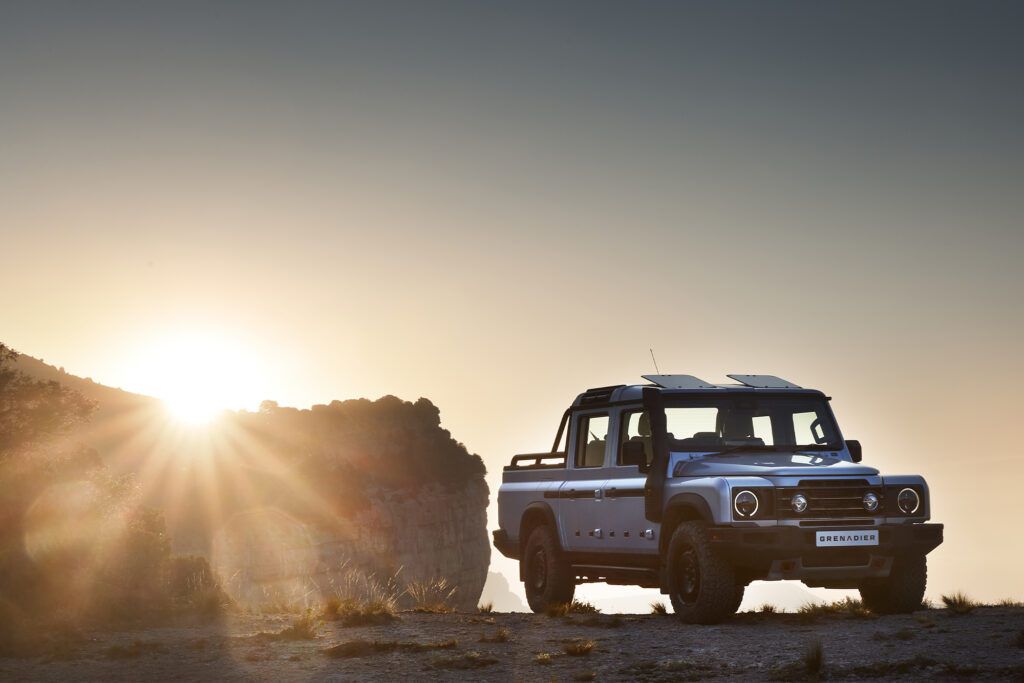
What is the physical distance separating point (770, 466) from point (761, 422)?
1.36 metres

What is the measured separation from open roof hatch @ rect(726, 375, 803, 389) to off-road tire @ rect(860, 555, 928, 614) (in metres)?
2.51

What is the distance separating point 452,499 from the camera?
6794 cm

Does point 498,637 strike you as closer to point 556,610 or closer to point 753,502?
point 556,610

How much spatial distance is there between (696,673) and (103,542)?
50.0 feet

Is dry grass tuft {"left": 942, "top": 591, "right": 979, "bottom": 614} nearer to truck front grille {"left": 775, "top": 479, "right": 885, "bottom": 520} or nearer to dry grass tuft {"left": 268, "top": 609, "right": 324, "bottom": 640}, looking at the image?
truck front grille {"left": 775, "top": 479, "right": 885, "bottom": 520}

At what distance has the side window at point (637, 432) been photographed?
40.3 ft

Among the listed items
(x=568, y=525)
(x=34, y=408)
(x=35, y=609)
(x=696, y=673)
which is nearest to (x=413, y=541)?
(x=34, y=408)

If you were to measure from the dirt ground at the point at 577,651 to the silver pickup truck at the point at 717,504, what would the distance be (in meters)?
0.53

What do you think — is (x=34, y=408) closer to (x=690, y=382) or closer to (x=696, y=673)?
(x=690, y=382)

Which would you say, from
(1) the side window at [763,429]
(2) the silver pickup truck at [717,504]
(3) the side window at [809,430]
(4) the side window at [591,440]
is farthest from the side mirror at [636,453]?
(3) the side window at [809,430]

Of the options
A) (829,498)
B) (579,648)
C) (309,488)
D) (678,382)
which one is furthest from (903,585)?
(309,488)

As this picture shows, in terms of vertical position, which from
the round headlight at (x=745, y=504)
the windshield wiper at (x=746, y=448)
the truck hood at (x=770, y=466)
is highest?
the windshield wiper at (x=746, y=448)

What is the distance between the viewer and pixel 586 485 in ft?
43.5

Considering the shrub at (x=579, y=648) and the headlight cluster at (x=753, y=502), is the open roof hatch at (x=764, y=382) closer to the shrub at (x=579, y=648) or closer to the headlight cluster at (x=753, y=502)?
the headlight cluster at (x=753, y=502)
